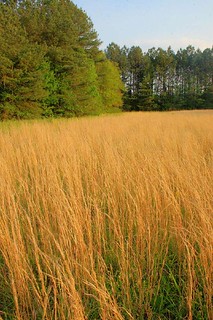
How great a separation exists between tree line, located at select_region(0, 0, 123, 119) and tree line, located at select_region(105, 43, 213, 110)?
77.0ft

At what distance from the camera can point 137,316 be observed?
130 cm

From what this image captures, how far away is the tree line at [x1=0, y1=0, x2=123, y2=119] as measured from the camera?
520 inches

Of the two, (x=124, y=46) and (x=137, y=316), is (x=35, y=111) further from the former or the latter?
(x=124, y=46)

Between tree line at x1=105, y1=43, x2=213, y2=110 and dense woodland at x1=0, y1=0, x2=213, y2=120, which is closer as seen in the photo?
dense woodland at x1=0, y1=0, x2=213, y2=120

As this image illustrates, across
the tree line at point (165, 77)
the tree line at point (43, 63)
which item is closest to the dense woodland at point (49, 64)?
the tree line at point (43, 63)

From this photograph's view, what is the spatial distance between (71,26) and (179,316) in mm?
18951

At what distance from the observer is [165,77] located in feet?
172

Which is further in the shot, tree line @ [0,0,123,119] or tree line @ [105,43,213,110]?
tree line @ [105,43,213,110]

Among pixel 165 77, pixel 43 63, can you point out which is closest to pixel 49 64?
pixel 43 63

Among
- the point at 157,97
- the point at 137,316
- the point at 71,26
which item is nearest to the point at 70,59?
the point at 71,26

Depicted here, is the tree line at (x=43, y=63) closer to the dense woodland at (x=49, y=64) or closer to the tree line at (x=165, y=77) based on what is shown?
the dense woodland at (x=49, y=64)

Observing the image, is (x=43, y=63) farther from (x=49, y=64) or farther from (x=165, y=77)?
(x=165, y=77)

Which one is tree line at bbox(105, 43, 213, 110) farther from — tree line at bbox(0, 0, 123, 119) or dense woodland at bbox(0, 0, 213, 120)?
tree line at bbox(0, 0, 123, 119)

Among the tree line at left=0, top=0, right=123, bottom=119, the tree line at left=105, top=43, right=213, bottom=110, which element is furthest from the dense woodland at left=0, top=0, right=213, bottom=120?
the tree line at left=105, top=43, right=213, bottom=110
